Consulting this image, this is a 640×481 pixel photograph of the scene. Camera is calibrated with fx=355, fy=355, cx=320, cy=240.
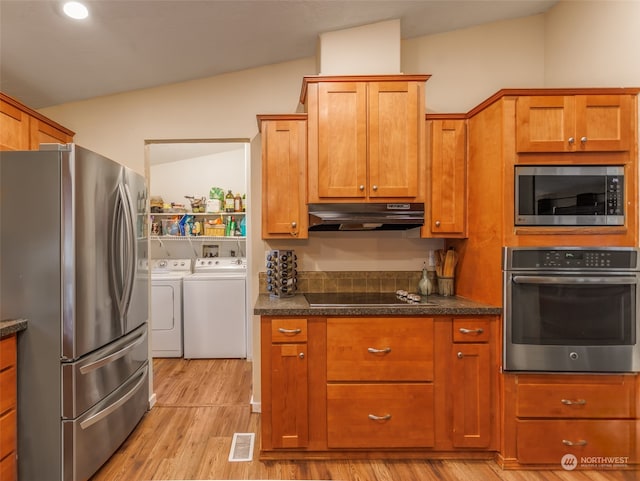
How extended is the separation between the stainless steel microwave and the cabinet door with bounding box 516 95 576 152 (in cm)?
12

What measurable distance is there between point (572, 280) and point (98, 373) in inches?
104

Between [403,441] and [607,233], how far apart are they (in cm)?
163

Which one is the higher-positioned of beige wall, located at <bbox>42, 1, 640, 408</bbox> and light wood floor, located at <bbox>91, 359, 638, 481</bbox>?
beige wall, located at <bbox>42, 1, 640, 408</bbox>

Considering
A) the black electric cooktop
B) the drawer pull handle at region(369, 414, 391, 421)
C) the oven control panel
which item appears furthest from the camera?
the black electric cooktop

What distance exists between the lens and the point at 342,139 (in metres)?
2.24

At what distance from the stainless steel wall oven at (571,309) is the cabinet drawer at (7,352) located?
2.53 meters

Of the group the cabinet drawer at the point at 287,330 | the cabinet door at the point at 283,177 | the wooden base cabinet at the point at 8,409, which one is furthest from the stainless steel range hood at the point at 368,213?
the wooden base cabinet at the point at 8,409

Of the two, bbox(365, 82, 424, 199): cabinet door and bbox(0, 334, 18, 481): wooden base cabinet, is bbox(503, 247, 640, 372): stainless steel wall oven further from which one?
bbox(0, 334, 18, 481): wooden base cabinet

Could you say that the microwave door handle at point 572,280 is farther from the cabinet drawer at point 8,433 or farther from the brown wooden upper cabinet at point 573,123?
the cabinet drawer at point 8,433

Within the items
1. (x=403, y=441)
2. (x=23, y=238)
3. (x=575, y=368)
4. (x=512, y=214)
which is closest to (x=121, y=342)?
(x=23, y=238)

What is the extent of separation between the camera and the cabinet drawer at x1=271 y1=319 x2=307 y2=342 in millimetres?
2045

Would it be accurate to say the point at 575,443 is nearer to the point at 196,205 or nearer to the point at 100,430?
the point at 100,430

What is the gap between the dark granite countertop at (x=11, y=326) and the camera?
64.1 inches

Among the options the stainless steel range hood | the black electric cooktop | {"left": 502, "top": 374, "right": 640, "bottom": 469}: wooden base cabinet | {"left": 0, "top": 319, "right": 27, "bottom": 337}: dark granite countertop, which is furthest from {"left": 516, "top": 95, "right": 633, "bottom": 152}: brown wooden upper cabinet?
{"left": 0, "top": 319, "right": 27, "bottom": 337}: dark granite countertop
